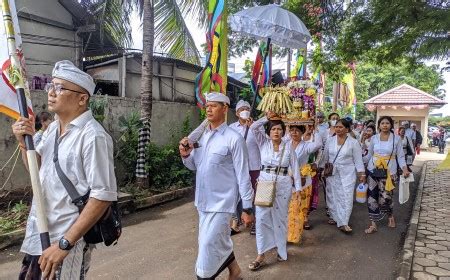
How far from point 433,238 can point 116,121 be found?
6.32 m

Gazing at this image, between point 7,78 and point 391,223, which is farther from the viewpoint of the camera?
point 391,223

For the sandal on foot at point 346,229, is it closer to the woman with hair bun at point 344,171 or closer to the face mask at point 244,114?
the woman with hair bun at point 344,171

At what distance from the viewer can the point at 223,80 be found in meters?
7.71

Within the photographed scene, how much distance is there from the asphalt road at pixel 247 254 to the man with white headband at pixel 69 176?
2240mm

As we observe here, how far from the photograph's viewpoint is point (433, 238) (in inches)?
211

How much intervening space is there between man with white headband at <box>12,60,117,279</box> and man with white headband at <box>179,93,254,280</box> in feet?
4.23

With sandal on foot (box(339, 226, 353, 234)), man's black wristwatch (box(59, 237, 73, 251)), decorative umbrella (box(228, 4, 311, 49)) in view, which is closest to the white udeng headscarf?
man's black wristwatch (box(59, 237, 73, 251))

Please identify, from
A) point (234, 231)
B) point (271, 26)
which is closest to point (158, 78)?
point (271, 26)

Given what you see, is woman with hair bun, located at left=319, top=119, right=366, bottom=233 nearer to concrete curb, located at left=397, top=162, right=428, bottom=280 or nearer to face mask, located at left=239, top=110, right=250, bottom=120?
concrete curb, located at left=397, top=162, right=428, bottom=280

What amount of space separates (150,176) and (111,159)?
6338 mm

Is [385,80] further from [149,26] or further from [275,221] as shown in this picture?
[275,221]

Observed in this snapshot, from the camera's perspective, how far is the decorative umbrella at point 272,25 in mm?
5629

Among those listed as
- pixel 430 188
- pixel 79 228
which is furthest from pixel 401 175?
pixel 79 228

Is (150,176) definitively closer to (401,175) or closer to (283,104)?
(283,104)
